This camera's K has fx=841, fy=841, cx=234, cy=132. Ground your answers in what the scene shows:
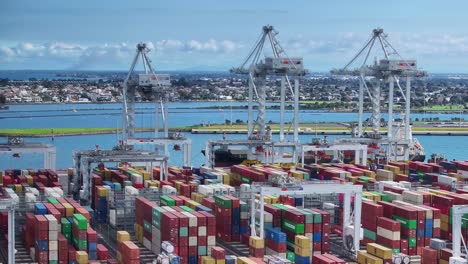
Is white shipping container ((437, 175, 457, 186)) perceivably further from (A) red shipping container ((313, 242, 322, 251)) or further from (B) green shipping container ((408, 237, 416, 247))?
(A) red shipping container ((313, 242, 322, 251))

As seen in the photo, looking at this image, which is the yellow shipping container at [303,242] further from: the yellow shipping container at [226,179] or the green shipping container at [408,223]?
the yellow shipping container at [226,179]

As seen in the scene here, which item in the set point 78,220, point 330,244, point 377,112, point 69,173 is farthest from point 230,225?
point 377,112

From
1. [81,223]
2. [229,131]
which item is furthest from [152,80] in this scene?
[229,131]

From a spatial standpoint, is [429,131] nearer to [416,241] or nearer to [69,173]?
[69,173]

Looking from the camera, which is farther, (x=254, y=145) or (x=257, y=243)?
(x=254, y=145)

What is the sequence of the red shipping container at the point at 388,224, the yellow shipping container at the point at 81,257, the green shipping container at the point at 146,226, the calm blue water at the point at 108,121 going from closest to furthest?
the yellow shipping container at the point at 81,257, the red shipping container at the point at 388,224, the green shipping container at the point at 146,226, the calm blue water at the point at 108,121

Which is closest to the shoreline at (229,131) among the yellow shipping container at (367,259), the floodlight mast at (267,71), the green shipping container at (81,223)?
the floodlight mast at (267,71)
